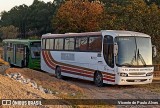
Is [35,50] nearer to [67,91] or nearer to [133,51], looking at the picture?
[133,51]

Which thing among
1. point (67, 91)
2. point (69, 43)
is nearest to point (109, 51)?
→ point (67, 91)

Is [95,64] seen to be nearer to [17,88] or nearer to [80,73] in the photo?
[80,73]

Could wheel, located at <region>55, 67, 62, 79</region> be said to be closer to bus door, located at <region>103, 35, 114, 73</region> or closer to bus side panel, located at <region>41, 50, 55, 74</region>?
bus side panel, located at <region>41, 50, 55, 74</region>

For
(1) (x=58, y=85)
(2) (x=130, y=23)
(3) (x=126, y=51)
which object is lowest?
(1) (x=58, y=85)

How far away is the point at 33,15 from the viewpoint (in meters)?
90.3

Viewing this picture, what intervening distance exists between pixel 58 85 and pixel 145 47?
4988mm

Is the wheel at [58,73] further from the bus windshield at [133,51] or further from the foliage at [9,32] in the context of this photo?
the foliage at [9,32]

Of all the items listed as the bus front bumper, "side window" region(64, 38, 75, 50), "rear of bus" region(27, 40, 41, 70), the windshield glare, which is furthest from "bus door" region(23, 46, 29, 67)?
the bus front bumper

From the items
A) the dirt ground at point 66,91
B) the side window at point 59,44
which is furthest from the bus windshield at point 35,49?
the dirt ground at point 66,91

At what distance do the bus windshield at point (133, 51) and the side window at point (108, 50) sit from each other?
0.44 m

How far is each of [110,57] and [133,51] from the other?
125cm

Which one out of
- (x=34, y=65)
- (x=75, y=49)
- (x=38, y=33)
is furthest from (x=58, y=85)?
(x=38, y=33)

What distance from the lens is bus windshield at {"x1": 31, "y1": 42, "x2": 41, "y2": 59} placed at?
105 ft

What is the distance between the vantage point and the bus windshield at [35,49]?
3201cm
